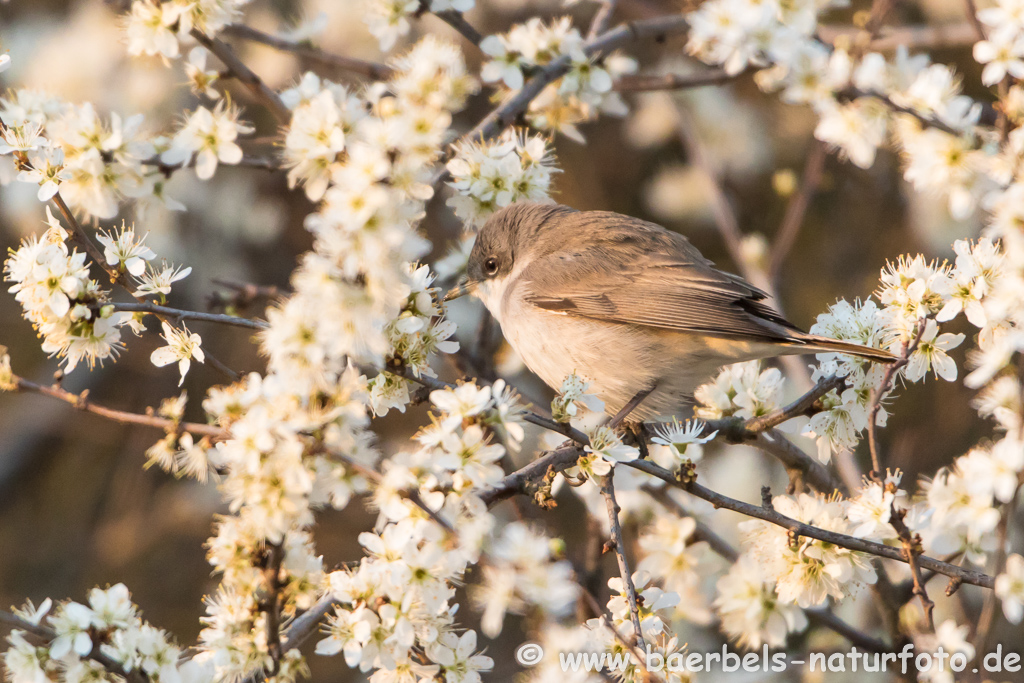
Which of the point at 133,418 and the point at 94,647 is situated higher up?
the point at 133,418

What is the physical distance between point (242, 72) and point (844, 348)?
2.59 metres

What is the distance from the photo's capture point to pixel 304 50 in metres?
4.12

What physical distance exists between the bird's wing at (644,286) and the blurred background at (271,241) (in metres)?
1.95

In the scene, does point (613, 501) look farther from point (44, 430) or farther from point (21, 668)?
point (44, 430)

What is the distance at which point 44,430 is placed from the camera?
7004mm

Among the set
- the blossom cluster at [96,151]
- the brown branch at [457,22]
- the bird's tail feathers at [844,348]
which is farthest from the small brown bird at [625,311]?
the blossom cluster at [96,151]

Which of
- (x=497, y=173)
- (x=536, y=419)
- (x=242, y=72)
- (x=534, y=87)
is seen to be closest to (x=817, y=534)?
(x=536, y=419)

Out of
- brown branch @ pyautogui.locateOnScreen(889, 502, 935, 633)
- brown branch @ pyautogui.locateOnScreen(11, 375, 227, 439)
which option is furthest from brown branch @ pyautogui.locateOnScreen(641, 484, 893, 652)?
brown branch @ pyautogui.locateOnScreen(11, 375, 227, 439)

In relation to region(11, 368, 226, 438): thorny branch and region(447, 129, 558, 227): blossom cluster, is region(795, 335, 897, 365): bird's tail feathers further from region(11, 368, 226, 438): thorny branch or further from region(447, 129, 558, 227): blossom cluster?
region(11, 368, 226, 438): thorny branch

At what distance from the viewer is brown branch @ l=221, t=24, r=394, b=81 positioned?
154 inches

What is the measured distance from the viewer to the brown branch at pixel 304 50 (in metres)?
3.90

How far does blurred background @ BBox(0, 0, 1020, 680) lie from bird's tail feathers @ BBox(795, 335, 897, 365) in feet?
8.87

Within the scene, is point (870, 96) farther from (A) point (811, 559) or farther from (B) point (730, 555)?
(B) point (730, 555)

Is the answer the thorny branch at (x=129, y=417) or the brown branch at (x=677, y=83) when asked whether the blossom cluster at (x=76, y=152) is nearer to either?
the thorny branch at (x=129, y=417)
